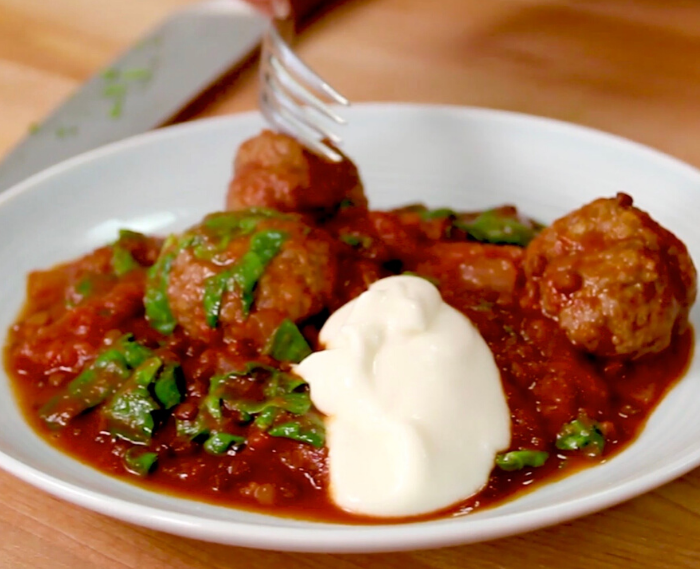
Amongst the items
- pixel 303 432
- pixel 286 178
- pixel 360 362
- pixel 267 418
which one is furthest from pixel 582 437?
pixel 286 178

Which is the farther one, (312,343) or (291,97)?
(291,97)

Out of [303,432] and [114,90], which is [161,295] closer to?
[303,432]

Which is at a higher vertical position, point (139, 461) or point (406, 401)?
point (406, 401)

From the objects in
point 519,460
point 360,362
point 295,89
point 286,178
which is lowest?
point 519,460

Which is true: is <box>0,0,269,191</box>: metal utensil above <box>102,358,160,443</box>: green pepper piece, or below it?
above

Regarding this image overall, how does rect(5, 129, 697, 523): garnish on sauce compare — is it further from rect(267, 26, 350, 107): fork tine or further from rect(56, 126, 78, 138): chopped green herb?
rect(56, 126, 78, 138): chopped green herb

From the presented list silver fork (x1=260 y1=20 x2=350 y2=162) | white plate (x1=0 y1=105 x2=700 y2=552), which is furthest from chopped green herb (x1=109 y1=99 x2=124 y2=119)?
silver fork (x1=260 y1=20 x2=350 y2=162)
